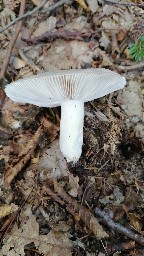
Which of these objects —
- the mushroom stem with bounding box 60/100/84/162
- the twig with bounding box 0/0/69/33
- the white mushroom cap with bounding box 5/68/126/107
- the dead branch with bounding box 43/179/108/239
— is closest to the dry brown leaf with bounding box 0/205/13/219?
the dead branch with bounding box 43/179/108/239

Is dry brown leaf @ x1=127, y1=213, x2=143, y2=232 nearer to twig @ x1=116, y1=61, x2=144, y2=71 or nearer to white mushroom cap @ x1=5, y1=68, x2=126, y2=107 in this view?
white mushroom cap @ x1=5, y1=68, x2=126, y2=107

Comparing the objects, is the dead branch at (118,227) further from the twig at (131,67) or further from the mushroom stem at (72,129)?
the twig at (131,67)

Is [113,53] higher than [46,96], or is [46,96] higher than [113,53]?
[113,53]

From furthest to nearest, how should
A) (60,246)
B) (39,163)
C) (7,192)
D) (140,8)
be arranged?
1. (140,8)
2. (39,163)
3. (7,192)
4. (60,246)

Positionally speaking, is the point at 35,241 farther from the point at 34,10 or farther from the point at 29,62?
the point at 34,10

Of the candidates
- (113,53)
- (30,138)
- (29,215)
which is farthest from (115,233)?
(113,53)

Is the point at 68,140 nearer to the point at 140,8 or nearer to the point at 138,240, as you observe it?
the point at 138,240

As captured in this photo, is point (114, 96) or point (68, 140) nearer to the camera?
point (68, 140)
